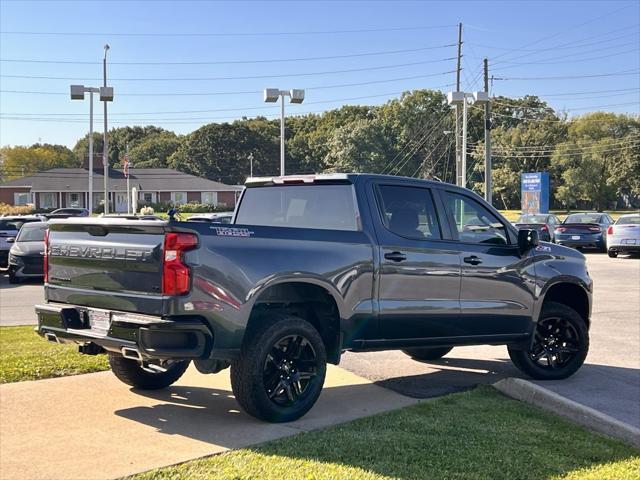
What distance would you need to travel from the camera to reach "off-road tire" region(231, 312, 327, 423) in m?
5.54

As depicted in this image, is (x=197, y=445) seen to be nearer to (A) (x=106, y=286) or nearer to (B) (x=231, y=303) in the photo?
(B) (x=231, y=303)

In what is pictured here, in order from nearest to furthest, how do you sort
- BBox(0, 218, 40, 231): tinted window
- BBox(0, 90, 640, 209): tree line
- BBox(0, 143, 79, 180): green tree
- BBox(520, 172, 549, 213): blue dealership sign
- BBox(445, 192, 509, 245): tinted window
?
BBox(445, 192, 509, 245): tinted window < BBox(0, 218, 40, 231): tinted window < BBox(520, 172, 549, 213): blue dealership sign < BBox(0, 90, 640, 209): tree line < BBox(0, 143, 79, 180): green tree

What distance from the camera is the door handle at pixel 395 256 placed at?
630cm

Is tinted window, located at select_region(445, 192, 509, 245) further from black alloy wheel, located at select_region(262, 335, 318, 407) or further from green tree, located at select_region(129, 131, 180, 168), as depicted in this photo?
green tree, located at select_region(129, 131, 180, 168)

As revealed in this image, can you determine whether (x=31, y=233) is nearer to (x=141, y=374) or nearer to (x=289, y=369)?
(x=141, y=374)

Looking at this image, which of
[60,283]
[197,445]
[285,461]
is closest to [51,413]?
[60,283]

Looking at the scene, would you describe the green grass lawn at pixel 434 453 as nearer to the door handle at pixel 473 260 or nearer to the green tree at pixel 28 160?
the door handle at pixel 473 260

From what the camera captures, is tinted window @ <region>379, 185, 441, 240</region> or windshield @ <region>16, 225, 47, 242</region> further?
windshield @ <region>16, 225, 47, 242</region>

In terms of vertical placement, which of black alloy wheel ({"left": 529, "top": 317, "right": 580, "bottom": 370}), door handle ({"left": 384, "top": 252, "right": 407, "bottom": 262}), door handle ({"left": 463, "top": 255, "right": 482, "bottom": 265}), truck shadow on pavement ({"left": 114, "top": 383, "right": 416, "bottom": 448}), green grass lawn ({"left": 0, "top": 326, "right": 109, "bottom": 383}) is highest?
door handle ({"left": 384, "top": 252, "right": 407, "bottom": 262})

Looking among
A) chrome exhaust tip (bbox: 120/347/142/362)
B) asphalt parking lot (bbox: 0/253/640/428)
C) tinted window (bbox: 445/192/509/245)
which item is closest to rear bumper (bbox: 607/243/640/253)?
asphalt parking lot (bbox: 0/253/640/428)

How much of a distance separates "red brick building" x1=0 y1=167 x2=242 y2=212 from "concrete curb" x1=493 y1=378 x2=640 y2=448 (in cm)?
6685

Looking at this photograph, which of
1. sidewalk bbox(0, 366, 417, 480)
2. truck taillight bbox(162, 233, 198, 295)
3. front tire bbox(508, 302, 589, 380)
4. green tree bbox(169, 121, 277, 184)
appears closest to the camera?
sidewalk bbox(0, 366, 417, 480)

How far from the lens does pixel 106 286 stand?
5516 mm

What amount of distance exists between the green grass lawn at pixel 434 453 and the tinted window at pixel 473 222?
1.86 m
